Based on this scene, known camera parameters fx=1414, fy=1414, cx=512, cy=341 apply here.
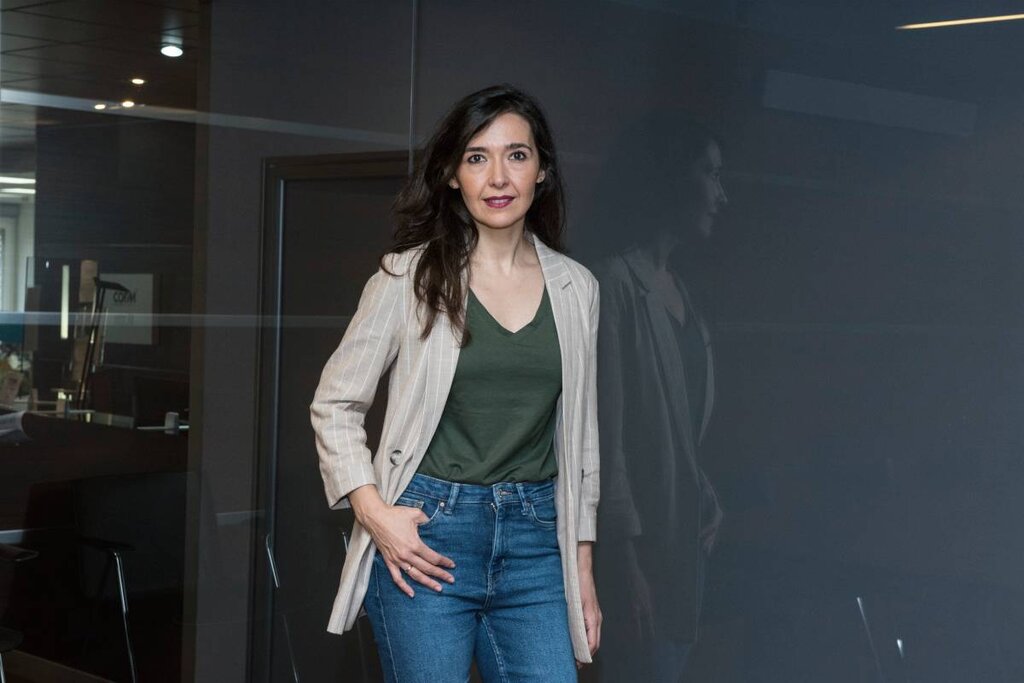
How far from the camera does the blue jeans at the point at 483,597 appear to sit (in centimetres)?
243

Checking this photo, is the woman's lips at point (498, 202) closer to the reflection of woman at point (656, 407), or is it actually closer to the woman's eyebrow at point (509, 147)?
the woman's eyebrow at point (509, 147)


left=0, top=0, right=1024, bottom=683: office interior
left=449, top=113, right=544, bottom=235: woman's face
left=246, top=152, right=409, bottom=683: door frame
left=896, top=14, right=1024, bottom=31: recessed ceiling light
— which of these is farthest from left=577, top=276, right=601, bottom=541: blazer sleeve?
left=246, top=152, right=409, bottom=683: door frame

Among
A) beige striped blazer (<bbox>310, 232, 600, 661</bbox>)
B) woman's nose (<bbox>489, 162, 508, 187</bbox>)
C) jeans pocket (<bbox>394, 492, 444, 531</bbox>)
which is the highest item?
woman's nose (<bbox>489, 162, 508, 187</bbox>)

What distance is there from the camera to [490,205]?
2545 mm

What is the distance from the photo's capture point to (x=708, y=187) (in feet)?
10.2

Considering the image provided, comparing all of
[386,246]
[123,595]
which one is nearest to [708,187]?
[386,246]

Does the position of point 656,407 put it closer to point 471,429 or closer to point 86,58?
point 471,429

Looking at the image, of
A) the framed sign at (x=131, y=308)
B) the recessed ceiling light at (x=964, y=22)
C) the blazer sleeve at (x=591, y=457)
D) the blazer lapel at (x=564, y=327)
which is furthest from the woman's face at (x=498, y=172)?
the framed sign at (x=131, y=308)

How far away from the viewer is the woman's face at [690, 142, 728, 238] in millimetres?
3086

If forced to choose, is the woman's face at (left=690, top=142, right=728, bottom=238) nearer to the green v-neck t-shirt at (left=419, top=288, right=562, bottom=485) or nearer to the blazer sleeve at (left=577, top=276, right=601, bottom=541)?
the blazer sleeve at (left=577, top=276, right=601, bottom=541)

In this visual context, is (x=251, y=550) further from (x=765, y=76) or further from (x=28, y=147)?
(x=765, y=76)

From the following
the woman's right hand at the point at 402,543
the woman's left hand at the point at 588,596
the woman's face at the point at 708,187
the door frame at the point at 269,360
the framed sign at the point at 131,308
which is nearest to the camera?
the woman's right hand at the point at 402,543

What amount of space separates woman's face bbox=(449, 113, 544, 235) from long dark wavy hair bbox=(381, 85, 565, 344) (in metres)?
0.02

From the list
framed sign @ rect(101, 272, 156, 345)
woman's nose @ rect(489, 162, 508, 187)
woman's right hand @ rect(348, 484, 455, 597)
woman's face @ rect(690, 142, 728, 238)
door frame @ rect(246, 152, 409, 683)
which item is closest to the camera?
woman's right hand @ rect(348, 484, 455, 597)
